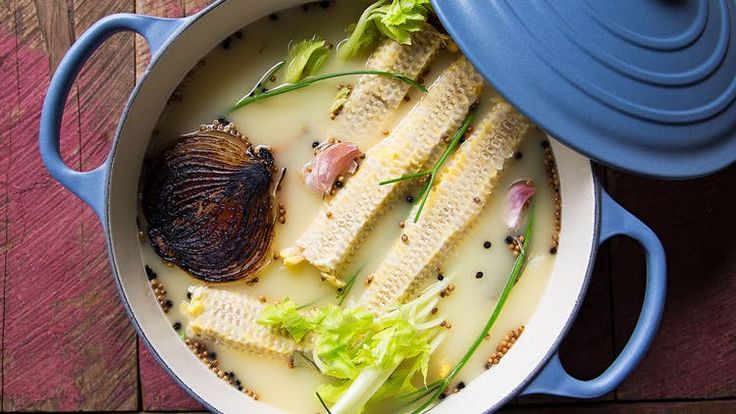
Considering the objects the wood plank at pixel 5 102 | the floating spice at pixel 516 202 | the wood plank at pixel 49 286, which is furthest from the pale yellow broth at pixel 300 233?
the wood plank at pixel 5 102

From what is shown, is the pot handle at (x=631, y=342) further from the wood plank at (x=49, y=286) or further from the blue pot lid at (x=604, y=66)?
the wood plank at (x=49, y=286)

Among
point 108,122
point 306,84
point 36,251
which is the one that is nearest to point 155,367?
point 36,251

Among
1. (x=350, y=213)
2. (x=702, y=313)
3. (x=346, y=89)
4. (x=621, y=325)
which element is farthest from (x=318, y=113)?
(x=702, y=313)

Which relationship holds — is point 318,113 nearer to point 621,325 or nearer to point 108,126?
point 108,126

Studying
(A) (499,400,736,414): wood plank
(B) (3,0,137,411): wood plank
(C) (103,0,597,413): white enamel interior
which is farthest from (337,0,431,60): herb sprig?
(A) (499,400,736,414): wood plank

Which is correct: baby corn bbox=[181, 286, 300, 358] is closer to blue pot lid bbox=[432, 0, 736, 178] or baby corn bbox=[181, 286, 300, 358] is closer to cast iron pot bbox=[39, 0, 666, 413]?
cast iron pot bbox=[39, 0, 666, 413]

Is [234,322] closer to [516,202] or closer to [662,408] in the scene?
[516,202]
